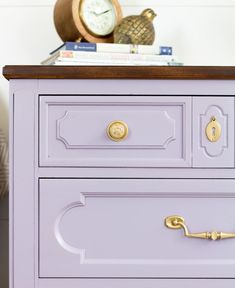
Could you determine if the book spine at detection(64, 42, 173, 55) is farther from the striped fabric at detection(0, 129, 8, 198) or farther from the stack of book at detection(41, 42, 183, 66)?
the striped fabric at detection(0, 129, 8, 198)

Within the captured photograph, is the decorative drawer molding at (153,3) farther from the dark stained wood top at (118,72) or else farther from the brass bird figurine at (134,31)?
the dark stained wood top at (118,72)

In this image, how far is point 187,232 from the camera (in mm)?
911

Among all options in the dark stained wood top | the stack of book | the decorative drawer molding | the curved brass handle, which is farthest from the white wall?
the curved brass handle

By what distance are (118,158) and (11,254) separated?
271 mm

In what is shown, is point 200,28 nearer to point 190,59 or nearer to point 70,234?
point 190,59

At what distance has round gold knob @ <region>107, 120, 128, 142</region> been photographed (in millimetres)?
896

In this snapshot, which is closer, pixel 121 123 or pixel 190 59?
pixel 121 123

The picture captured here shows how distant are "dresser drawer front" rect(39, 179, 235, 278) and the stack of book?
28cm

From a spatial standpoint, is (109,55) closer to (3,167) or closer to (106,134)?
(106,134)

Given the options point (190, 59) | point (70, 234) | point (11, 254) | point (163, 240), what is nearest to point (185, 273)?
point (163, 240)

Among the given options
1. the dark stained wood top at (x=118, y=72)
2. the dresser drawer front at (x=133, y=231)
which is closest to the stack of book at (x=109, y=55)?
the dark stained wood top at (x=118, y=72)

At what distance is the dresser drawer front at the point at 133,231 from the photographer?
90 centimetres

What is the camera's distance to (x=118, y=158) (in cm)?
90

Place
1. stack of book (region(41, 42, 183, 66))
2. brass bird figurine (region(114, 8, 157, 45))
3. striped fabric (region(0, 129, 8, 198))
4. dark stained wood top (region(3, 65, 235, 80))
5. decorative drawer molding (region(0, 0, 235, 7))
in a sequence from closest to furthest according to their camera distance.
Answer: dark stained wood top (region(3, 65, 235, 80)) → stack of book (region(41, 42, 183, 66)) → brass bird figurine (region(114, 8, 157, 45)) → striped fabric (region(0, 129, 8, 198)) → decorative drawer molding (region(0, 0, 235, 7))
